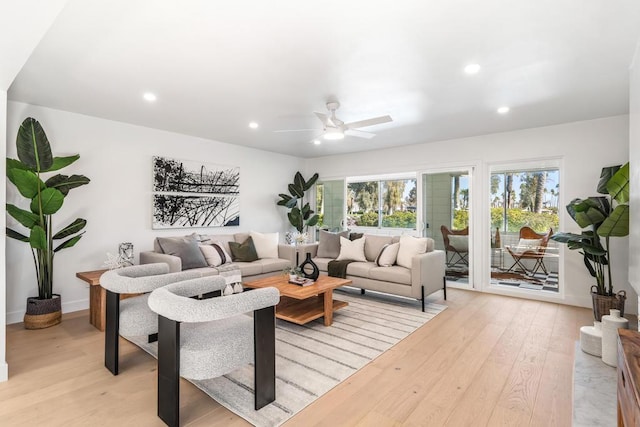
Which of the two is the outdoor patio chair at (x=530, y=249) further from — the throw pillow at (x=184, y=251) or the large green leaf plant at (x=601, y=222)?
the throw pillow at (x=184, y=251)

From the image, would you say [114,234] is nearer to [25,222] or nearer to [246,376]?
[25,222]

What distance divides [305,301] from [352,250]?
1.36 meters

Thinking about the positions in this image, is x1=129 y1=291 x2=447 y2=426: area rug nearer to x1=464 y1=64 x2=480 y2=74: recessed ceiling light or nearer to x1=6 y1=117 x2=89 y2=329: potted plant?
x1=6 y1=117 x2=89 y2=329: potted plant

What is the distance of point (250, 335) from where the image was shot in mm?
2023

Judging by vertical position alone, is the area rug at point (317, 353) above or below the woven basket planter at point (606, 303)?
below

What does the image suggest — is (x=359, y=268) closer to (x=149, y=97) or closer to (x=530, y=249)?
(x=530, y=249)

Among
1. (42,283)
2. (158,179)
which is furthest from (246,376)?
(158,179)

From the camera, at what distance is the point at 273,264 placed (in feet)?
16.2

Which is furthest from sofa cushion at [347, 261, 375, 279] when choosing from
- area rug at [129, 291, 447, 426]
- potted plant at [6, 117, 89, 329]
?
potted plant at [6, 117, 89, 329]

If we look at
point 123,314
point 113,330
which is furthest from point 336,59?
point 113,330

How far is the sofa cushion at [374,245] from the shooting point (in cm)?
490

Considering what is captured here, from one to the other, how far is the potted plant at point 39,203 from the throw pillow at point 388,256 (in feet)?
12.1

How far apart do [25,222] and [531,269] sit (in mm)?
6650

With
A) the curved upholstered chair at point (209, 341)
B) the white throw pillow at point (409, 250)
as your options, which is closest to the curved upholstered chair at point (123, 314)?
the curved upholstered chair at point (209, 341)
